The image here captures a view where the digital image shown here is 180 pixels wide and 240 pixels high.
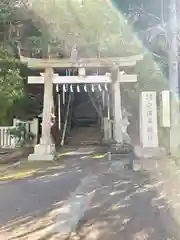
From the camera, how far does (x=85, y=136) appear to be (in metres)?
17.5

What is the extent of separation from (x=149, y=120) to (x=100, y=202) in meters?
5.42

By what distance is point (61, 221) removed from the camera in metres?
4.61

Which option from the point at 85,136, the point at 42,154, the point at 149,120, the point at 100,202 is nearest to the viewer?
the point at 100,202

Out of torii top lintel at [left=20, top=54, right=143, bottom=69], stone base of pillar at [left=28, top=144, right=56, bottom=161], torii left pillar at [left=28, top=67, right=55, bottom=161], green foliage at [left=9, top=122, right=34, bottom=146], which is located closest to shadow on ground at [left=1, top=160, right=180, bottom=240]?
stone base of pillar at [left=28, top=144, right=56, bottom=161]

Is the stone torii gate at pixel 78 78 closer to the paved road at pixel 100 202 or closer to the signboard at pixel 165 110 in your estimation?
the signboard at pixel 165 110

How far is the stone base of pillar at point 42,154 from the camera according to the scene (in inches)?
436

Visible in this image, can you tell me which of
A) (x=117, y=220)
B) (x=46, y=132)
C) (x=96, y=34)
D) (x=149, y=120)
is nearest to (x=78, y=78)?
(x=96, y=34)

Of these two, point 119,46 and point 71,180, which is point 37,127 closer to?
point 119,46

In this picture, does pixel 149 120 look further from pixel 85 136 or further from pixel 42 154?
pixel 85 136

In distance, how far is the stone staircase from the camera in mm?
16292

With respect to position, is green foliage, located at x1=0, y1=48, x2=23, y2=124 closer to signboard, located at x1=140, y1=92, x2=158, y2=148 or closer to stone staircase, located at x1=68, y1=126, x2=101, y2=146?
stone staircase, located at x1=68, y1=126, x2=101, y2=146

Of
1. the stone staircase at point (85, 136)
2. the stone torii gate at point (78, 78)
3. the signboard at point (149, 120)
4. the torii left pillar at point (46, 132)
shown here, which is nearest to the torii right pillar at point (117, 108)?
the stone torii gate at point (78, 78)

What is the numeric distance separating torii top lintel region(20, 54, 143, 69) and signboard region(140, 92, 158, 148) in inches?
72.9

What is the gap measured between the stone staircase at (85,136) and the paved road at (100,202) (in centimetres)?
729
